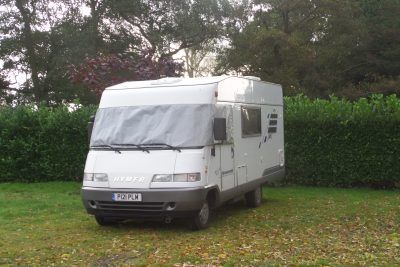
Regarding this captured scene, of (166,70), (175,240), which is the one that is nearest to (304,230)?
(175,240)

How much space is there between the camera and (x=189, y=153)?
9.02m

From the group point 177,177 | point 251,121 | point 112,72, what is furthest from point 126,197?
point 112,72

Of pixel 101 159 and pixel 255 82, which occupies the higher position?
pixel 255 82

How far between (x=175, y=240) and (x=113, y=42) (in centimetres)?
2250

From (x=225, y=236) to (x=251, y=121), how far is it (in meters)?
3.18

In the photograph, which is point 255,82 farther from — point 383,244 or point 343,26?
point 343,26

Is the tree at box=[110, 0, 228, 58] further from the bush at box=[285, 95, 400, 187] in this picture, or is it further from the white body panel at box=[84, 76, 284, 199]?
the white body panel at box=[84, 76, 284, 199]

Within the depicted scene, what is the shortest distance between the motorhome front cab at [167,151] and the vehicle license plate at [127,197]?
0.02 meters

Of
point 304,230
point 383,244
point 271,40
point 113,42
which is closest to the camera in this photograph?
point 383,244

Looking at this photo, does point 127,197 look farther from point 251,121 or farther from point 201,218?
point 251,121

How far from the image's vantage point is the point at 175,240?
8.59m

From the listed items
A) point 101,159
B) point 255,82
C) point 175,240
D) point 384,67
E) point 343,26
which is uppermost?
point 343,26

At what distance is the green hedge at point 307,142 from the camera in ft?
49.6

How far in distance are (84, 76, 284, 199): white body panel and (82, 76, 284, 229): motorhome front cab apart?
2 centimetres
